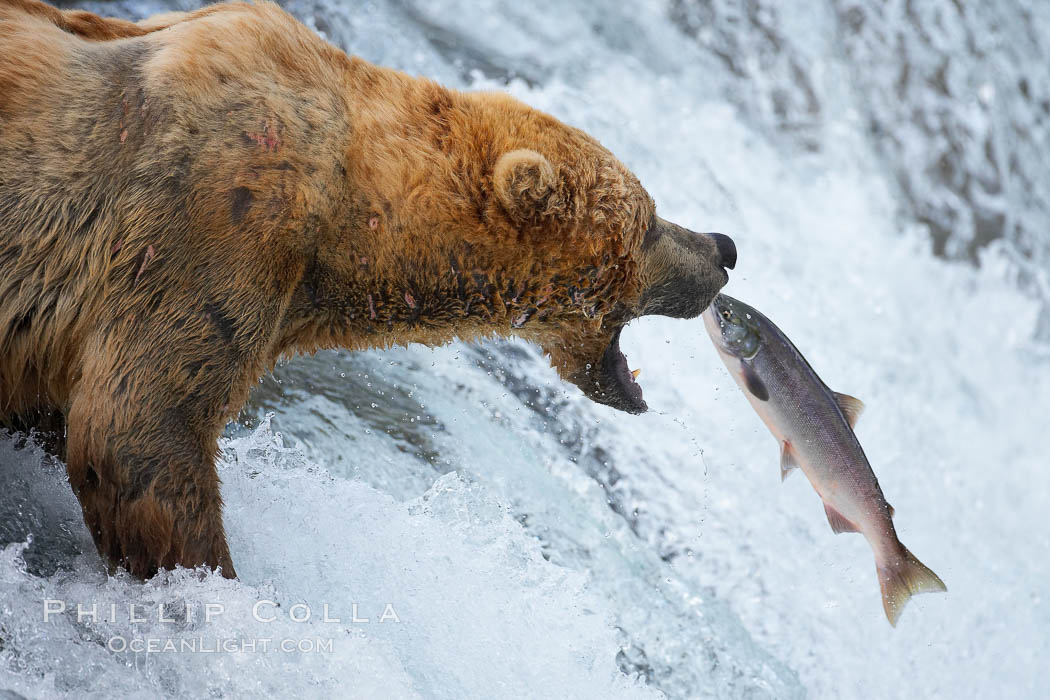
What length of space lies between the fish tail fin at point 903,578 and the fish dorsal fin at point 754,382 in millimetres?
717

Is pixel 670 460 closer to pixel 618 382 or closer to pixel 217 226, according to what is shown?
pixel 618 382

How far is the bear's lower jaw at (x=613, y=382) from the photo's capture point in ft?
11.9

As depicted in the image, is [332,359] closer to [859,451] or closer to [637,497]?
[637,497]

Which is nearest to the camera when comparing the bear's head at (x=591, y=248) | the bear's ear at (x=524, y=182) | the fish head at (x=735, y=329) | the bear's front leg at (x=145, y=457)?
the bear's front leg at (x=145, y=457)

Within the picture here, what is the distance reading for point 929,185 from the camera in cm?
822

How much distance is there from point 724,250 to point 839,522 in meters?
1.09

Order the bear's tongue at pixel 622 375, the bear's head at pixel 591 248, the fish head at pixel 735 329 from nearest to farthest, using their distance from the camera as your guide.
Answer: the bear's head at pixel 591 248 → the bear's tongue at pixel 622 375 → the fish head at pixel 735 329

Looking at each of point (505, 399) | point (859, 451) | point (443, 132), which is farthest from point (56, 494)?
point (859, 451)

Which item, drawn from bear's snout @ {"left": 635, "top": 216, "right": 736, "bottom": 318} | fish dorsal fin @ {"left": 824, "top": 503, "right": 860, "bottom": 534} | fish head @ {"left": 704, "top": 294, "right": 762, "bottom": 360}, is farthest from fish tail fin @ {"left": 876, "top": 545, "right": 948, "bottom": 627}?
bear's snout @ {"left": 635, "top": 216, "right": 736, "bottom": 318}

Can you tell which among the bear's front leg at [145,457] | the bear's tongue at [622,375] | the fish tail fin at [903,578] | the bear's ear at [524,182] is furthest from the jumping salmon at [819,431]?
the bear's front leg at [145,457]

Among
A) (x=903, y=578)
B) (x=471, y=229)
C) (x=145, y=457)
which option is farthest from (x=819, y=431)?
(x=145, y=457)

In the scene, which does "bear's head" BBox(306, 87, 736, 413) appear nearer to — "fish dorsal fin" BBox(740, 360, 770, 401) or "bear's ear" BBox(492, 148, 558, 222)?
"bear's ear" BBox(492, 148, 558, 222)

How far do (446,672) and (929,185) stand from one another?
20.4 feet

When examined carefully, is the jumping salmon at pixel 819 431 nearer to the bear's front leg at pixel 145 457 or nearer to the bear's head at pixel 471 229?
the bear's head at pixel 471 229
